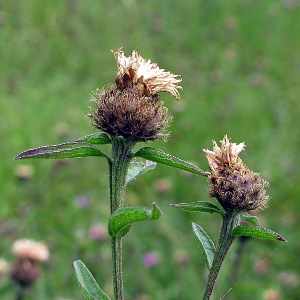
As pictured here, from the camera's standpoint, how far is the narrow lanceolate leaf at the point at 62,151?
→ 97cm

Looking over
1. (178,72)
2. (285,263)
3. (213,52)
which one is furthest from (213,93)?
(285,263)

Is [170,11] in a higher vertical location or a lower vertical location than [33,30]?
higher

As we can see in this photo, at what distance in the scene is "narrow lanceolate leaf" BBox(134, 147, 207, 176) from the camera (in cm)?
97

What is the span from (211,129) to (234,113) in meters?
0.34

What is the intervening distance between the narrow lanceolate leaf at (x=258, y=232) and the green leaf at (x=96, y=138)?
0.90ft

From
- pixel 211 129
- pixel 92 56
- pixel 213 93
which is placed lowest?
pixel 211 129

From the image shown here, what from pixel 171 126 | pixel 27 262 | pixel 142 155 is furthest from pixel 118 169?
pixel 171 126

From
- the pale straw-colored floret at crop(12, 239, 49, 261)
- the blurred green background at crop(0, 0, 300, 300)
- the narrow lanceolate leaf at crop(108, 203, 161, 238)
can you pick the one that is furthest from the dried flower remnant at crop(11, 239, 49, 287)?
the narrow lanceolate leaf at crop(108, 203, 161, 238)

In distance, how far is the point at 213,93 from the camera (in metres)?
4.70

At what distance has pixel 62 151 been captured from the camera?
0.97m

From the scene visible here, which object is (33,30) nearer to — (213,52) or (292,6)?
(213,52)

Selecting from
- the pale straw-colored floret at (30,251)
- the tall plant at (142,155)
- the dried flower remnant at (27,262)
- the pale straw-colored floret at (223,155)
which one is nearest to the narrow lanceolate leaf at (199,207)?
the tall plant at (142,155)

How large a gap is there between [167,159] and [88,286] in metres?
0.25

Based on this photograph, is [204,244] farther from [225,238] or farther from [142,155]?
[142,155]
